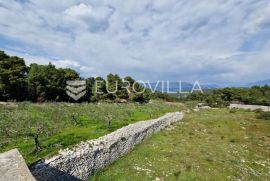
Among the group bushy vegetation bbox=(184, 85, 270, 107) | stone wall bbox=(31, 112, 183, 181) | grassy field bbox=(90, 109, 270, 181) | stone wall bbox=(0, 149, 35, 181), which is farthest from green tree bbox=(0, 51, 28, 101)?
bushy vegetation bbox=(184, 85, 270, 107)

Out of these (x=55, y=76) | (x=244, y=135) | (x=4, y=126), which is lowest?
(x=244, y=135)

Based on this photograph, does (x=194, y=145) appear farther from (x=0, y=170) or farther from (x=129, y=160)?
(x=0, y=170)

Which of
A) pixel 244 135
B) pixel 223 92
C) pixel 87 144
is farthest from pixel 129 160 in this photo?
pixel 223 92

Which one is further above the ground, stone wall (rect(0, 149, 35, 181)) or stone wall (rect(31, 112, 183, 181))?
stone wall (rect(0, 149, 35, 181))

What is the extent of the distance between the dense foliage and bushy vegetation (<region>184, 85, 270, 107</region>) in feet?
131

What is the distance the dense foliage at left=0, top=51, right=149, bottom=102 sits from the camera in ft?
151

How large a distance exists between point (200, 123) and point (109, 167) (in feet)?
80.7

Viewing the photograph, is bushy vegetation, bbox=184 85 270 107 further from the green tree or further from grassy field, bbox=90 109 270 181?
the green tree

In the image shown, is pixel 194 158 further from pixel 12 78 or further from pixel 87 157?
pixel 12 78

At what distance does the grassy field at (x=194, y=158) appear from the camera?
17141 mm

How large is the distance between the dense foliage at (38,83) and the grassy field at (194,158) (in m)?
29.4

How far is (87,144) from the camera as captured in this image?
54.6ft

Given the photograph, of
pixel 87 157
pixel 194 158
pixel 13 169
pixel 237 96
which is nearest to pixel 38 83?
pixel 194 158

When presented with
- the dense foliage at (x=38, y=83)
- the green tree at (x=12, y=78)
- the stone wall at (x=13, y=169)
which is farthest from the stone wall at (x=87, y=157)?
the green tree at (x=12, y=78)
